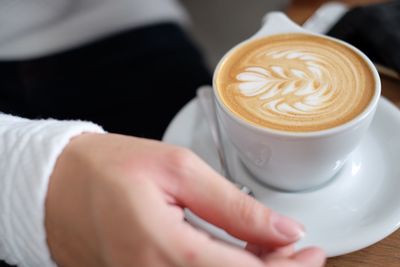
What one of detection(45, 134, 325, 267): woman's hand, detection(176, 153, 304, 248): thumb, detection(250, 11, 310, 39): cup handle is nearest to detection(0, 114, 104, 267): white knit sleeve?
detection(45, 134, 325, 267): woman's hand

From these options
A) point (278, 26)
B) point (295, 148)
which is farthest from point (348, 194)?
point (278, 26)

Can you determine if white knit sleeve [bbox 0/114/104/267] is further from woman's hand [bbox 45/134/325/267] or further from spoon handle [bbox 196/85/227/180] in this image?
spoon handle [bbox 196/85/227/180]

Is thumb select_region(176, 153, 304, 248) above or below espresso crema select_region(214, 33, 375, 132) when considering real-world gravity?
below

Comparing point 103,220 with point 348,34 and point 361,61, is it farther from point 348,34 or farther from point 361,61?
point 348,34

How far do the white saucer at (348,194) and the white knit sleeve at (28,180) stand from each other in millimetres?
141

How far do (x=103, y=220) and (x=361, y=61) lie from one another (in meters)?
0.33

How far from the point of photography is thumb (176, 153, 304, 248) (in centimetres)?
37

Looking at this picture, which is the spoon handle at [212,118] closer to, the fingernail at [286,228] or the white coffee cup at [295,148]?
the white coffee cup at [295,148]

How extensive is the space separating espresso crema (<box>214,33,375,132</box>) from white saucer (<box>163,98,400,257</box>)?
0.08 meters

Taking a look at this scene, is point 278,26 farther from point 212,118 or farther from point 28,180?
point 28,180

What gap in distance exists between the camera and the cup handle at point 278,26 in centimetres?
58

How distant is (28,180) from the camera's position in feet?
1.32

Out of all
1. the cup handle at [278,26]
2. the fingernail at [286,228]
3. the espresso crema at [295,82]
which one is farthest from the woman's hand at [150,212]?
the cup handle at [278,26]

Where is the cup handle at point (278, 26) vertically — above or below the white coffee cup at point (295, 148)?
above
